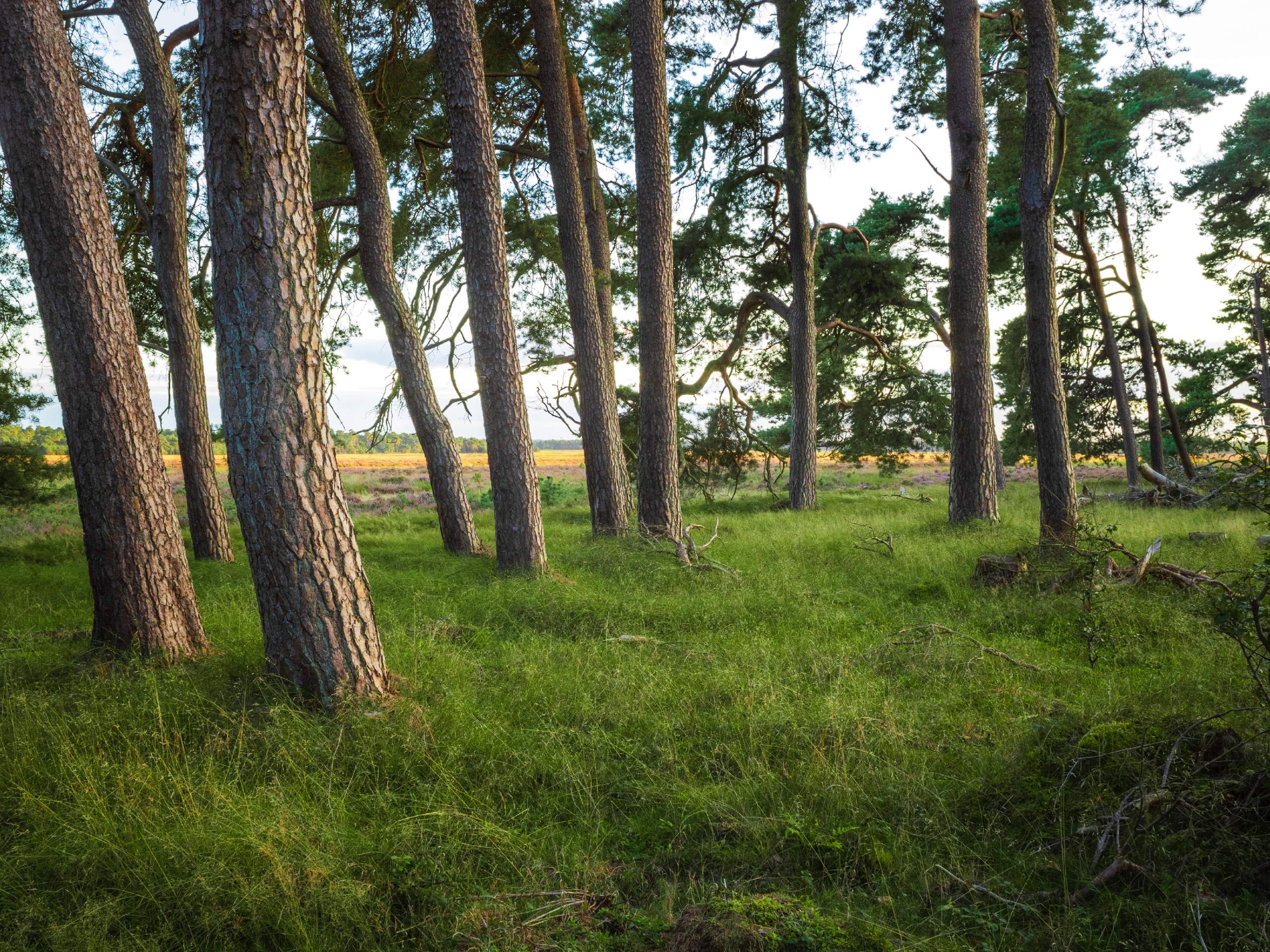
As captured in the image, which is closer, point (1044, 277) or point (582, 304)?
point (1044, 277)

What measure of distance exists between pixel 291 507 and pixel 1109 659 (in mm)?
5273

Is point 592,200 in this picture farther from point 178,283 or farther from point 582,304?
point 178,283

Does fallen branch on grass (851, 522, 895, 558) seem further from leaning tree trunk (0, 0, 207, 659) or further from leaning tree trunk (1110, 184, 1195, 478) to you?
leaning tree trunk (1110, 184, 1195, 478)

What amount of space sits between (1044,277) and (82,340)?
28.9 ft

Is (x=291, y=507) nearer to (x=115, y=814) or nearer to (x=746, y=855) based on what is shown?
(x=115, y=814)

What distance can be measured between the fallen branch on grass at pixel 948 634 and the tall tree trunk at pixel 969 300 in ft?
17.8

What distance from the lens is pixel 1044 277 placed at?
7.22 m

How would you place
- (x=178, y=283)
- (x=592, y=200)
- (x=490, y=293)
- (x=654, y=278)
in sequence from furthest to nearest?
(x=592, y=200)
(x=178, y=283)
(x=654, y=278)
(x=490, y=293)

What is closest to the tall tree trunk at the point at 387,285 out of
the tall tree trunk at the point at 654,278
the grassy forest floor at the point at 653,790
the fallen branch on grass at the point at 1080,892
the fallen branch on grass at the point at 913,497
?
the tall tree trunk at the point at 654,278

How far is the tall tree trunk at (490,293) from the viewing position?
734 cm

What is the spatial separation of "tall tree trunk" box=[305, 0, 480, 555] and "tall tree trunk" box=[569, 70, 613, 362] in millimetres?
3021

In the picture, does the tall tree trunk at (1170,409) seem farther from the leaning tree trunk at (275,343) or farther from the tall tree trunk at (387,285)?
the leaning tree trunk at (275,343)

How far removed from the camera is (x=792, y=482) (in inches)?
584

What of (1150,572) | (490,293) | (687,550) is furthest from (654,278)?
(1150,572)
